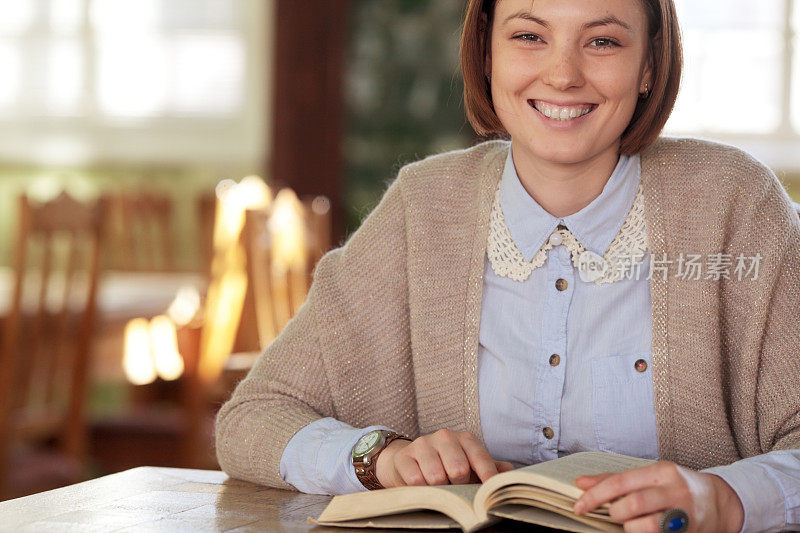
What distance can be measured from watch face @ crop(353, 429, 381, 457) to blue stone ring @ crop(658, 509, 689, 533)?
1.34 feet

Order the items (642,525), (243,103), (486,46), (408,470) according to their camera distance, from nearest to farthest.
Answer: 1. (642,525)
2. (408,470)
3. (486,46)
4. (243,103)

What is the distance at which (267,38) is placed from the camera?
5.66m

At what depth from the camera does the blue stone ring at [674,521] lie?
3.09 ft

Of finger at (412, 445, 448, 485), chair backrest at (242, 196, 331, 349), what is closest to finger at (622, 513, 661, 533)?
finger at (412, 445, 448, 485)

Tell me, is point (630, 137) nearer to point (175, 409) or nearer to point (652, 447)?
point (652, 447)

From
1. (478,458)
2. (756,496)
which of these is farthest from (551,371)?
(756,496)

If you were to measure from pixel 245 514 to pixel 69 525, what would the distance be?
0.60 feet

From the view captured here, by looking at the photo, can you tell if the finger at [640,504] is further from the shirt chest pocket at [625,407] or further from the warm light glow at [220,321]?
the warm light glow at [220,321]

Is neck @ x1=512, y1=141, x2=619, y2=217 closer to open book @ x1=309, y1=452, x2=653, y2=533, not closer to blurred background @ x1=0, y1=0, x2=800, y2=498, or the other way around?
open book @ x1=309, y1=452, x2=653, y2=533

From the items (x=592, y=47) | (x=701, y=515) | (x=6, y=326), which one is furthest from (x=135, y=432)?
(x=701, y=515)

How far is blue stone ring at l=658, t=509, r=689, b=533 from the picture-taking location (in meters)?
0.94

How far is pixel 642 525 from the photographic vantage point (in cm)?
94

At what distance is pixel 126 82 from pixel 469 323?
489 cm

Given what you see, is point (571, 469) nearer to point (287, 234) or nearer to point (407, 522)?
point (407, 522)
